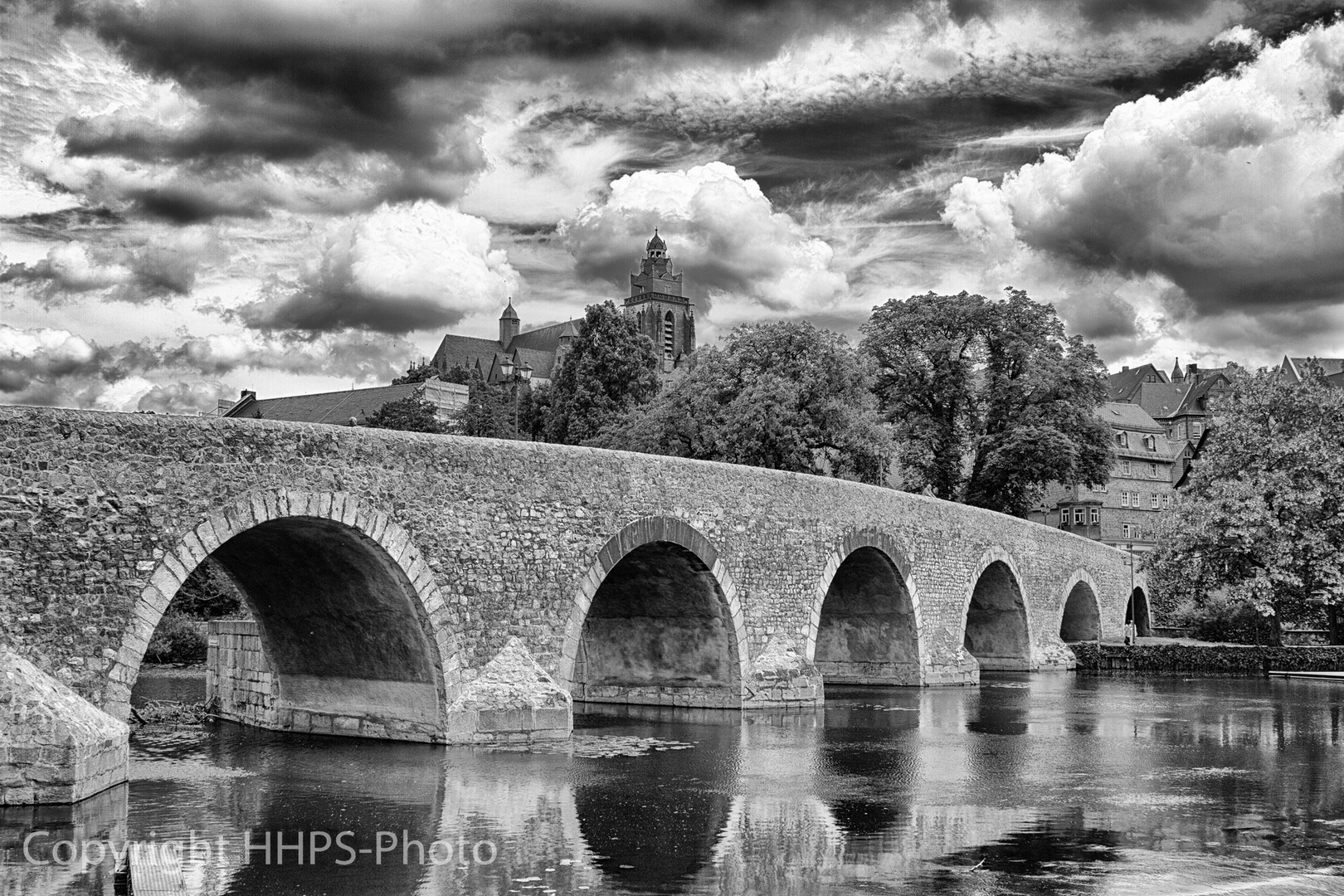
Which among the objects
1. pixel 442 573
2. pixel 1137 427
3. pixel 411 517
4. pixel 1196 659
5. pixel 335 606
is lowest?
pixel 1196 659

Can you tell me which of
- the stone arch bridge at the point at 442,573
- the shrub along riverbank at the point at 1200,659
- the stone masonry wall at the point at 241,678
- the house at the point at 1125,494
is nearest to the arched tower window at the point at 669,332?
the house at the point at 1125,494

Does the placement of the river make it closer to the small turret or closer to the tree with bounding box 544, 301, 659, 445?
the tree with bounding box 544, 301, 659, 445

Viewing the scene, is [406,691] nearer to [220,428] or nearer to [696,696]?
[220,428]

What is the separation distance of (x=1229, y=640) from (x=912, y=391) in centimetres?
1567

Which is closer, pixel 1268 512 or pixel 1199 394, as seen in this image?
pixel 1268 512

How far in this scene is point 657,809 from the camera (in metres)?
14.7

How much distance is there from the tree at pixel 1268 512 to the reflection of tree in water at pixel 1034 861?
30.6m

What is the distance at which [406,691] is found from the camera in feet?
65.3

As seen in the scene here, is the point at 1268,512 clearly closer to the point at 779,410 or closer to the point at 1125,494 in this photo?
the point at 779,410

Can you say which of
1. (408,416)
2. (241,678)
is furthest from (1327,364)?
(241,678)

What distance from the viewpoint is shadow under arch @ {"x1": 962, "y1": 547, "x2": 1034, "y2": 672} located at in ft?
132

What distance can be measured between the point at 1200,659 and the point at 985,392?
43.1 ft

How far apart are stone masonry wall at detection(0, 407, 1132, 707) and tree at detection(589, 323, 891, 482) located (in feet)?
38.7

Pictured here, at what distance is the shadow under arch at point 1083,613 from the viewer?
4841 centimetres
